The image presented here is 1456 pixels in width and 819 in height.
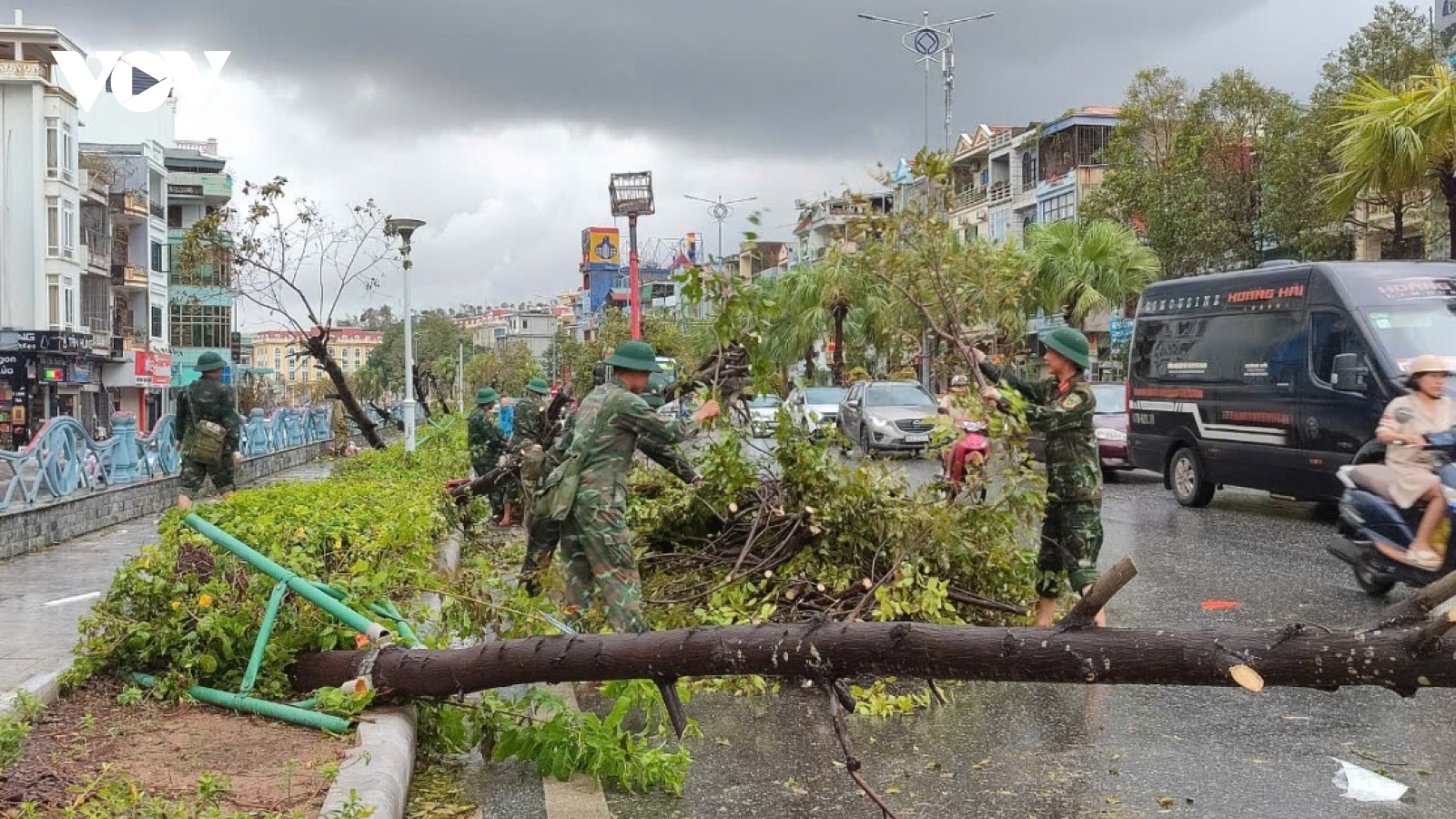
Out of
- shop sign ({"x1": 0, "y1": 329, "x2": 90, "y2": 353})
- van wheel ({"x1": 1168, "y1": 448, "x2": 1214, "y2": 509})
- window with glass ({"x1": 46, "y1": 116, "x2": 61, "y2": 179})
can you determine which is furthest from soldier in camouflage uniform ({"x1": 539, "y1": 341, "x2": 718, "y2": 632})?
window with glass ({"x1": 46, "y1": 116, "x2": 61, "y2": 179})

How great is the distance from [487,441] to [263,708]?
992 cm

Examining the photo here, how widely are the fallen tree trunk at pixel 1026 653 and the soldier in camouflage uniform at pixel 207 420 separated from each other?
283 inches

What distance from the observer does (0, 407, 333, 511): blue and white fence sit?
12.1 m

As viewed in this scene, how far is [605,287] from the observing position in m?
121

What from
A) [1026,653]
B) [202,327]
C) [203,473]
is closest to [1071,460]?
[1026,653]

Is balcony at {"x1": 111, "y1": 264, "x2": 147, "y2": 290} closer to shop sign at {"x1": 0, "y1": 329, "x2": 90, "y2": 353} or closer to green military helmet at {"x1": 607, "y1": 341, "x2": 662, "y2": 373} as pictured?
shop sign at {"x1": 0, "y1": 329, "x2": 90, "y2": 353}

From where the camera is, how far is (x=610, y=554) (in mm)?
6375

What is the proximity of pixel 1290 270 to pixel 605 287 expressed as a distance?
10936 cm

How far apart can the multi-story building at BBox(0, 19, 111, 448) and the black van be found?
38481mm

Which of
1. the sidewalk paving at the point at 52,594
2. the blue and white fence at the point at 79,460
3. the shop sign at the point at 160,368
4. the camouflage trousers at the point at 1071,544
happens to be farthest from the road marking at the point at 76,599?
the shop sign at the point at 160,368

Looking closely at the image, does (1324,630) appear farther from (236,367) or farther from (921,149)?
(236,367)

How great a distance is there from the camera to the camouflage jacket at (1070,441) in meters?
7.22

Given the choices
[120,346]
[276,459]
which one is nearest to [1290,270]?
[276,459]

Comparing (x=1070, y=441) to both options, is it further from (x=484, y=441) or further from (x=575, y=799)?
(x=484, y=441)
